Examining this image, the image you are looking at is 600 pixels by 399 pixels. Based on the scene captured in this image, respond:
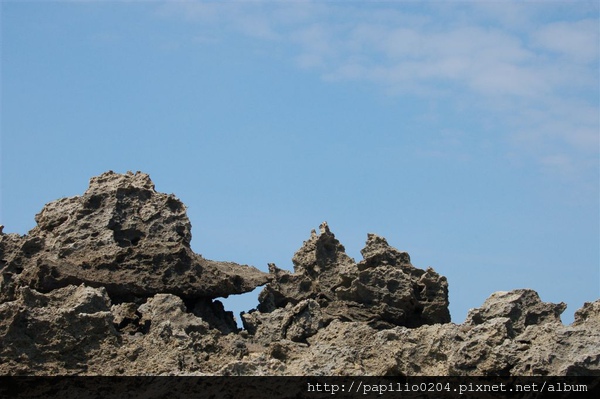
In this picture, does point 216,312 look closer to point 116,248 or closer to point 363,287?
point 116,248

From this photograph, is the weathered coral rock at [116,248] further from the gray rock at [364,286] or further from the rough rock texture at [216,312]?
the gray rock at [364,286]

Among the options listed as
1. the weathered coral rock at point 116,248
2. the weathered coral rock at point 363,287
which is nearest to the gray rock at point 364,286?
the weathered coral rock at point 363,287

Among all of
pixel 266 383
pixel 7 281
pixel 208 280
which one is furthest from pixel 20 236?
pixel 266 383

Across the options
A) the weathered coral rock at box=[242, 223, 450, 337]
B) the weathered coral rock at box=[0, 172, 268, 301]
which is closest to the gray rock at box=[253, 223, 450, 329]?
the weathered coral rock at box=[242, 223, 450, 337]

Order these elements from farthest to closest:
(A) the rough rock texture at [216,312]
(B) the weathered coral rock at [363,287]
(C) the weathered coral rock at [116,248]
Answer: (B) the weathered coral rock at [363,287] → (C) the weathered coral rock at [116,248] → (A) the rough rock texture at [216,312]

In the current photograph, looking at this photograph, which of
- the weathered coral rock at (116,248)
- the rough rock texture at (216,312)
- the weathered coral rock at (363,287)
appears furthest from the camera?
the weathered coral rock at (363,287)

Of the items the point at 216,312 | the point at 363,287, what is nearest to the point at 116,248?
the point at 216,312

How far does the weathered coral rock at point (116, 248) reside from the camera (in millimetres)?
19188

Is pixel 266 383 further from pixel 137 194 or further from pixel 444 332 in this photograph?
pixel 137 194

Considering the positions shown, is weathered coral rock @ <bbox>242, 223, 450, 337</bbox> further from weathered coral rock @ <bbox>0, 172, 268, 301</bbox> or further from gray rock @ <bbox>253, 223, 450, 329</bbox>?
weathered coral rock @ <bbox>0, 172, 268, 301</bbox>

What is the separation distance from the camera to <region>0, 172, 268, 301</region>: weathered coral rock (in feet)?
63.0

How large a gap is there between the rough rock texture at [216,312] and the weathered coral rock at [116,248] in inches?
0.9

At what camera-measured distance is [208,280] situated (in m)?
19.9

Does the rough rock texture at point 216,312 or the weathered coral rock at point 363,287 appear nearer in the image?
the rough rock texture at point 216,312
